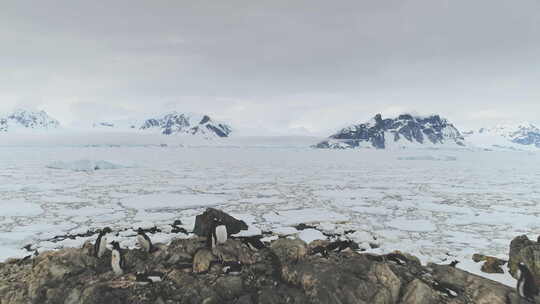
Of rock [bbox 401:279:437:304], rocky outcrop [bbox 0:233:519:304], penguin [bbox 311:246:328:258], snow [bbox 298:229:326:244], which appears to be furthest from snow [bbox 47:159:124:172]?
rock [bbox 401:279:437:304]

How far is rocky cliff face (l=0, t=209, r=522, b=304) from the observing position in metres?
5.09

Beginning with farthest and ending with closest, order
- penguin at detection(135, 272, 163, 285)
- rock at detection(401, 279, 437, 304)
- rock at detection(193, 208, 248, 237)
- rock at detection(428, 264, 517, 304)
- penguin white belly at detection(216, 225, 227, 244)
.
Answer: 1. rock at detection(193, 208, 248, 237)
2. penguin white belly at detection(216, 225, 227, 244)
3. penguin at detection(135, 272, 163, 285)
4. rock at detection(428, 264, 517, 304)
5. rock at detection(401, 279, 437, 304)

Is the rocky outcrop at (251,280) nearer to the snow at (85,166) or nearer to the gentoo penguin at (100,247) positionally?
the gentoo penguin at (100,247)

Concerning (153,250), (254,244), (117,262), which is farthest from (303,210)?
(117,262)

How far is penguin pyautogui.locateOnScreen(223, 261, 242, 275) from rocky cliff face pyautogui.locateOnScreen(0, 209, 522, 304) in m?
0.04

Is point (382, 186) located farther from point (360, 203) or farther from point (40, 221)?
point (40, 221)

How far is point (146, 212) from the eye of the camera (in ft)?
37.6

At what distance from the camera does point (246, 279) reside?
18.3 feet

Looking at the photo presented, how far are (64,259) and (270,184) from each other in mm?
13884

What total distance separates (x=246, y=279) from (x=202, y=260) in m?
0.93

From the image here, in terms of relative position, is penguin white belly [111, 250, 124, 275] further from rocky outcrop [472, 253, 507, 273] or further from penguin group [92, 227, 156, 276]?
rocky outcrop [472, 253, 507, 273]

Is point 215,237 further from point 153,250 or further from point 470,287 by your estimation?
point 470,287

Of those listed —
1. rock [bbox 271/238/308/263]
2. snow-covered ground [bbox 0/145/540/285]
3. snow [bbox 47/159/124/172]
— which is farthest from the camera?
snow [bbox 47/159/124/172]

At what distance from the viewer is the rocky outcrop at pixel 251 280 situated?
5.09 m
